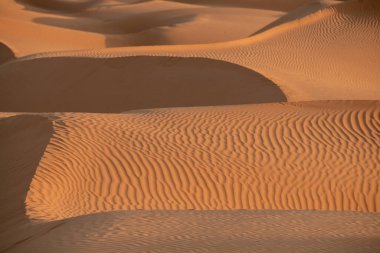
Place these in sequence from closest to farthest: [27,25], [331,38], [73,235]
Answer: [73,235] → [331,38] → [27,25]

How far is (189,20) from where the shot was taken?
3266 cm

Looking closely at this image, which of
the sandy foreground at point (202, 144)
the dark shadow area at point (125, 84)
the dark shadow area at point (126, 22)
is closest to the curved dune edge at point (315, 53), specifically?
the sandy foreground at point (202, 144)

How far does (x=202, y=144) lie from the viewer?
10648 millimetres

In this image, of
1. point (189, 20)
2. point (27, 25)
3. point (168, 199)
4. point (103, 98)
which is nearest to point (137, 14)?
point (189, 20)

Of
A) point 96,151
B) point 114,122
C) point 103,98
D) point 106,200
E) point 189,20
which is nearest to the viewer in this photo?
point 106,200

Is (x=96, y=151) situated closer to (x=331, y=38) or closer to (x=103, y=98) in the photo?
(x=103, y=98)

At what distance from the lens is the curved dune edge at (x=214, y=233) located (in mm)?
5996

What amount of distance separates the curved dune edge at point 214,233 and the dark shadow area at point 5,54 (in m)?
16.4

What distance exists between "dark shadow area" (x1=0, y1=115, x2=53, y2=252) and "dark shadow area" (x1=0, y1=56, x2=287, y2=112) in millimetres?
5812

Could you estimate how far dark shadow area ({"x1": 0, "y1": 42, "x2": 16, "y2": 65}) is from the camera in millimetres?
22797

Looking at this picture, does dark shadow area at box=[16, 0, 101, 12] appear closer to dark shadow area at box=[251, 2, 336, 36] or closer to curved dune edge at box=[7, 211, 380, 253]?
dark shadow area at box=[251, 2, 336, 36]

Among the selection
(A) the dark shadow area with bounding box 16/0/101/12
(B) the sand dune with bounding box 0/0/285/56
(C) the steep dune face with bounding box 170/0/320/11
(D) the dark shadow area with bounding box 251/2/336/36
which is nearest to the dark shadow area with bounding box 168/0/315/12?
(C) the steep dune face with bounding box 170/0/320/11

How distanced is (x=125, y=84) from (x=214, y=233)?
11.5 meters

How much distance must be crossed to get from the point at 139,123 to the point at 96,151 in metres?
1.33
